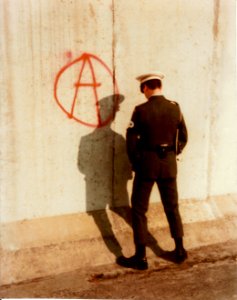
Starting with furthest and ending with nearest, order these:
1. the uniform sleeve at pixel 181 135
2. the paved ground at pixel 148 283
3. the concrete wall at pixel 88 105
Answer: the uniform sleeve at pixel 181 135 → the concrete wall at pixel 88 105 → the paved ground at pixel 148 283

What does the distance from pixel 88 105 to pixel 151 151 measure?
0.80m

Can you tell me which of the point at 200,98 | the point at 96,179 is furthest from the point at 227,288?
the point at 200,98

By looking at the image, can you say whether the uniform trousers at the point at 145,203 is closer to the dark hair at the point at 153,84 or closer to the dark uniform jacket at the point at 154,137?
the dark uniform jacket at the point at 154,137

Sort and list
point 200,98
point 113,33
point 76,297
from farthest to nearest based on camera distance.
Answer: point 200,98 → point 113,33 → point 76,297

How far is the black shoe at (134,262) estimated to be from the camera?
431 centimetres

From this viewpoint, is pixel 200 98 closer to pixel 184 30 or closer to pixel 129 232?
pixel 184 30

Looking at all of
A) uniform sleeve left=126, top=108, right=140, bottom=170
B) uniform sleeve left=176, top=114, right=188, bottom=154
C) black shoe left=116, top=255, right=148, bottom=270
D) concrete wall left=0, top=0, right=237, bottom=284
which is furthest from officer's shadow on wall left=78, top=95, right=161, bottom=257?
uniform sleeve left=176, top=114, right=188, bottom=154

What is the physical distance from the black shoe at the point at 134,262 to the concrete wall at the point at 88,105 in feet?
0.58

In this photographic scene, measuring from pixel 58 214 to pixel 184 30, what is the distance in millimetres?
2226

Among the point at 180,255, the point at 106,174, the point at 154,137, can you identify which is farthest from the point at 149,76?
the point at 180,255

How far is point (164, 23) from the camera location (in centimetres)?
466

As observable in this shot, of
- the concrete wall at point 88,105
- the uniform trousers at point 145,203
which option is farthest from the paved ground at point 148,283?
the uniform trousers at point 145,203

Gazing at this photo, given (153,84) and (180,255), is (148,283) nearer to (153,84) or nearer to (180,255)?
(180,255)

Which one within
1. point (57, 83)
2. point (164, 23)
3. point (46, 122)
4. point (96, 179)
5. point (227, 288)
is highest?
point (164, 23)
